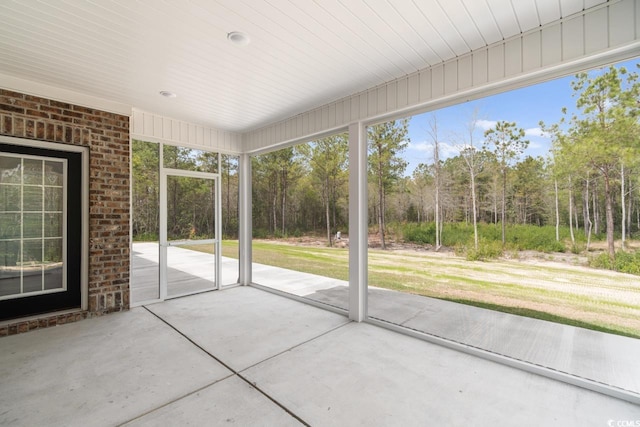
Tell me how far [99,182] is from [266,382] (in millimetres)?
3565

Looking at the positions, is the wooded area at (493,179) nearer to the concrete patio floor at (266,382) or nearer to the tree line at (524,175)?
the tree line at (524,175)

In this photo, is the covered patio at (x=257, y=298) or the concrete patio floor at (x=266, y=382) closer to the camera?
the concrete patio floor at (x=266, y=382)

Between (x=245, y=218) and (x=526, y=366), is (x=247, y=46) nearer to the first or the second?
Result: (x=245, y=218)

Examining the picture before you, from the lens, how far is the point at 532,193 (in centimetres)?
303

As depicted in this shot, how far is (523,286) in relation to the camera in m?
3.25

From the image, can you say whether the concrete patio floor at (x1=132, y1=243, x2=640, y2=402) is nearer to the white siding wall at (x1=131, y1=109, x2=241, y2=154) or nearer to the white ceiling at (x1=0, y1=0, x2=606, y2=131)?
the white siding wall at (x1=131, y1=109, x2=241, y2=154)

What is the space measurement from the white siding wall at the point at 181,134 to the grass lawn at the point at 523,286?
78.0 inches

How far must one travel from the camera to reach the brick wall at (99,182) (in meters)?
3.43

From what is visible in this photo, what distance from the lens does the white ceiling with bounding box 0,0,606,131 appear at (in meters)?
2.16

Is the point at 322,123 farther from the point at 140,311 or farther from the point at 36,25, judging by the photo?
the point at 140,311

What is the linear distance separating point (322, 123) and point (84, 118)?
10.7 ft

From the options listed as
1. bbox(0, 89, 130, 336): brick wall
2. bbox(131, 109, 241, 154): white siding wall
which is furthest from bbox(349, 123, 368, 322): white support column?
bbox(0, 89, 130, 336): brick wall

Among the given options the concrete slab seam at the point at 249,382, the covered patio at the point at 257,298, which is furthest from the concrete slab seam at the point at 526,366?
the concrete slab seam at the point at 249,382

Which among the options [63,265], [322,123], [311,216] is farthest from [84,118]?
[311,216]
